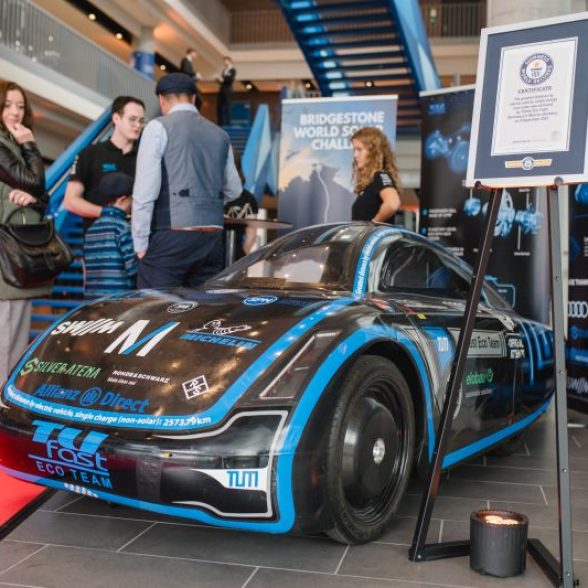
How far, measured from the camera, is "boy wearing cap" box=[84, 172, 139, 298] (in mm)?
4422

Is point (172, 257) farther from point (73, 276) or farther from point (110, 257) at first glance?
point (73, 276)

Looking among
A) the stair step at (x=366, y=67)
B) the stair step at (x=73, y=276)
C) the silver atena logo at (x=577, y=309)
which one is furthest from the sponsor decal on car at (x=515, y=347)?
the stair step at (x=366, y=67)

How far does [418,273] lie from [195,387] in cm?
130

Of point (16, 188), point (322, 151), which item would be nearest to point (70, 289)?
point (322, 151)

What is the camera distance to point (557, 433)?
7.86ft

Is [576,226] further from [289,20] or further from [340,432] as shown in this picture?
[289,20]

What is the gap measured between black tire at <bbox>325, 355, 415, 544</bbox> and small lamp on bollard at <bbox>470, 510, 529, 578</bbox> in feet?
1.11

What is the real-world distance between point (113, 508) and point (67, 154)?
230 inches

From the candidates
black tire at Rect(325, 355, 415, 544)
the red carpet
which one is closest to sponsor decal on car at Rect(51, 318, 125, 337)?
the red carpet

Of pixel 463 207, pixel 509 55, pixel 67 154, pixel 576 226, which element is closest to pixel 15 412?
pixel 509 55

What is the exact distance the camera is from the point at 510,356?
11.5 ft

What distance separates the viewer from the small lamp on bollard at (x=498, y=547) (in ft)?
7.69

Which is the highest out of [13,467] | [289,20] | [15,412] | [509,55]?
[289,20]

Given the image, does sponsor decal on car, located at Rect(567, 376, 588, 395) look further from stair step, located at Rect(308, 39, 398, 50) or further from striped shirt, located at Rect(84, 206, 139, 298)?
stair step, located at Rect(308, 39, 398, 50)
